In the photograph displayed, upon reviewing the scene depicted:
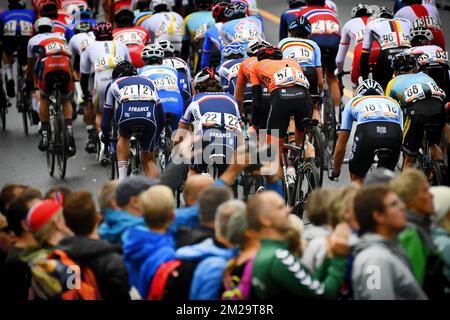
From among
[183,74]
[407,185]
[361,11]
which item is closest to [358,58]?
[361,11]

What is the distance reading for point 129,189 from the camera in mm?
9227

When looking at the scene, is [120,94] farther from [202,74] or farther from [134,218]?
[134,218]

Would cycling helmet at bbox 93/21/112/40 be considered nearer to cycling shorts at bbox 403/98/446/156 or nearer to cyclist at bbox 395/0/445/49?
cyclist at bbox 395/0/445/49

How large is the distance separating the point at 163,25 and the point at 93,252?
504 inches

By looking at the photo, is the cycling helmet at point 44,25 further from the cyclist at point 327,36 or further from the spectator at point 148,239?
the spectator at point 148,239

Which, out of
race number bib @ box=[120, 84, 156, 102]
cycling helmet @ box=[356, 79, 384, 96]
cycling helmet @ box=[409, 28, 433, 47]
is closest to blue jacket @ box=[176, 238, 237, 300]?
cycling helmet @ box=[356, 79, 384, 96]

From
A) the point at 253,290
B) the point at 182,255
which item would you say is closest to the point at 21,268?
the point at 182,255

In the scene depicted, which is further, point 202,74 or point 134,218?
point 202,74

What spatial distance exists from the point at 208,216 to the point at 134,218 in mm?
664

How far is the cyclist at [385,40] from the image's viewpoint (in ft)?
56.7

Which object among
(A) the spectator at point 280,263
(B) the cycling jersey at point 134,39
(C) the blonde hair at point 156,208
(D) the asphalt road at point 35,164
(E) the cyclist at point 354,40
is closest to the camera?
(A) the spectator at point 280,263

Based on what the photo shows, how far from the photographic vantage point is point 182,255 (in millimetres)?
8398

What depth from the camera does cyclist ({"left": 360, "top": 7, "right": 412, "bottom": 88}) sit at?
680 inches

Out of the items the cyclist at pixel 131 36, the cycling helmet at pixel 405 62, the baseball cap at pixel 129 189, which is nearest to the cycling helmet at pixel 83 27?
the cyclist at pixel 131 36
